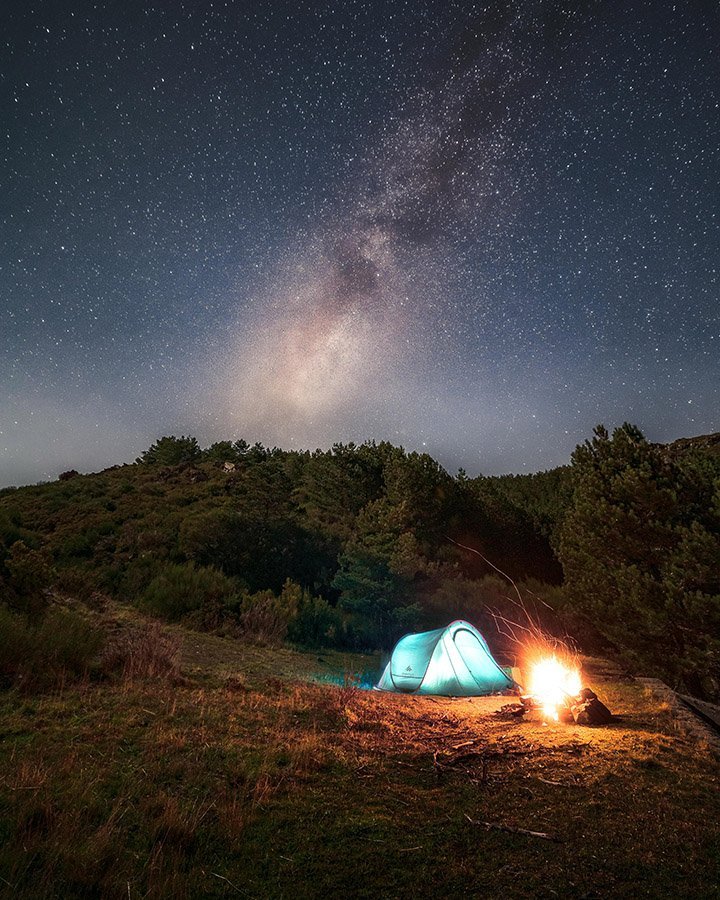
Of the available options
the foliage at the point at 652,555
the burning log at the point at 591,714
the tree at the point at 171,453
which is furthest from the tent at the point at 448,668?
the tree at the point at 171,453

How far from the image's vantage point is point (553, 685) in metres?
8.82

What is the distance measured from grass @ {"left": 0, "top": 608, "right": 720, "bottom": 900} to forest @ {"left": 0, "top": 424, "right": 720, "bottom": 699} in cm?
269

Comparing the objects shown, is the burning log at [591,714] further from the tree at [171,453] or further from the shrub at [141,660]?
the tree at [171,453]

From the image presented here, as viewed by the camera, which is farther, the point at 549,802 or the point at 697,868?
the point at 549,802

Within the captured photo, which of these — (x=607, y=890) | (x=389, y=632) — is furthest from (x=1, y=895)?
(x=389, y=632)

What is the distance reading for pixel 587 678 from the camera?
39.5ft

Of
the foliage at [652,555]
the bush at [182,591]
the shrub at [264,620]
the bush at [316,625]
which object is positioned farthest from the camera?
the bush at [316,625]

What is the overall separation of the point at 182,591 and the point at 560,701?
1246 centimetres

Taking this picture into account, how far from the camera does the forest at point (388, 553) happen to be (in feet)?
34.9

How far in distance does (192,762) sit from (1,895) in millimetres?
2285

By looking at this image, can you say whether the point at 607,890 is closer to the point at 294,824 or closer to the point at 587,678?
the point at 294,824

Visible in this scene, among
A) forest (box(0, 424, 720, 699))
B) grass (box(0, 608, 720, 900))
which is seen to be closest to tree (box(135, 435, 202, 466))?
forest (box(0, 424, 720, 699))

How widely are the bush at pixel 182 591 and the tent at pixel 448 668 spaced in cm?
737

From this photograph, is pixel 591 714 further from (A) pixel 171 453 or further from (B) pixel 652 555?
(A) pixel 171 453
